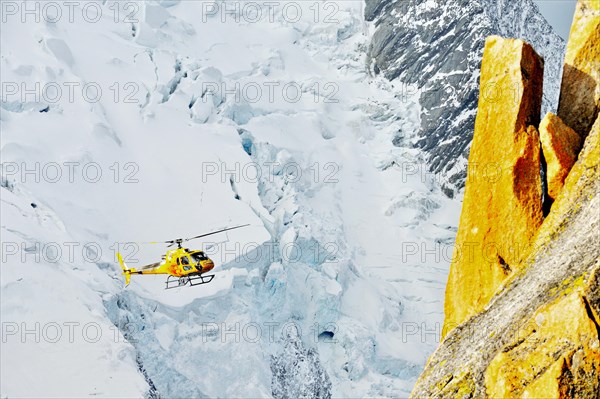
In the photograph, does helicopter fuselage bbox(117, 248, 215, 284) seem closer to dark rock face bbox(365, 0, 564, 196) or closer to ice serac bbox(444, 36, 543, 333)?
ice serac bbox(444, 36, 543, 333)

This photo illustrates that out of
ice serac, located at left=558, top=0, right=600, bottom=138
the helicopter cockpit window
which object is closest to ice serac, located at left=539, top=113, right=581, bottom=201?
ice serac, located at left=558, top=0, right=600, bottom=138

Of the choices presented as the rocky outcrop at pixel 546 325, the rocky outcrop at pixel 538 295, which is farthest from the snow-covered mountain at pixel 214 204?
the rocky outcrop at pixel 546 325

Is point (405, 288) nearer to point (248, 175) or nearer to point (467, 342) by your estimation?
point (248, 175)

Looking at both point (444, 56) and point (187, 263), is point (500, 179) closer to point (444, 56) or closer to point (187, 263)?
point (187, 263)

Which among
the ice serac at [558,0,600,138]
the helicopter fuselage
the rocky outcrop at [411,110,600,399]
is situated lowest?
the helicopter fuselage

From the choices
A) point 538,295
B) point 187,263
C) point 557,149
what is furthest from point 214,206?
point 538,295

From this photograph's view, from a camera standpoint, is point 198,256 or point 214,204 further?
point 214,204
